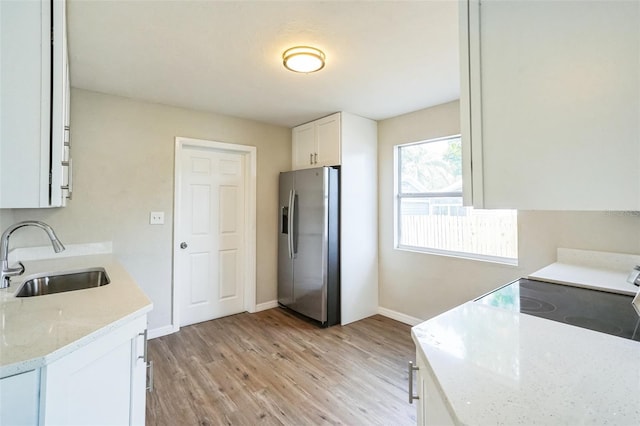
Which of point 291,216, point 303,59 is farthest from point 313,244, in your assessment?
point 303,59

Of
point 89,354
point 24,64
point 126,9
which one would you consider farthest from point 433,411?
point 126,9

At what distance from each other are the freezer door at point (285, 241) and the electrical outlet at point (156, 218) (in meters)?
1.36

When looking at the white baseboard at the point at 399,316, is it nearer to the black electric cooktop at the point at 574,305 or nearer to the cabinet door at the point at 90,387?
the black electric cooktop at the point at 574,305

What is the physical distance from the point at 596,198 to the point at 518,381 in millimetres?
467

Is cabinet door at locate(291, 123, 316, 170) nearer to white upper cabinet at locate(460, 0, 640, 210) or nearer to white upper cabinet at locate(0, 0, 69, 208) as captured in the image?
white upper cabinet at locate(0, 0, 69, 208)

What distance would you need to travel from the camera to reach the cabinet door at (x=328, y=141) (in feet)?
10.7

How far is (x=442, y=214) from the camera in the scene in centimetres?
307

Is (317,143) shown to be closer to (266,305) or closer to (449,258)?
(449,258)

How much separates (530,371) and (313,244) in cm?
261

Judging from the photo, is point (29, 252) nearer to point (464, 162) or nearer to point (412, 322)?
point (464, 162)

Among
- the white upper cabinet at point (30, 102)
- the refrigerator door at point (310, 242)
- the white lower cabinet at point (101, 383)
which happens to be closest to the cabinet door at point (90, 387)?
the white lower cabinet at point (101, 383)

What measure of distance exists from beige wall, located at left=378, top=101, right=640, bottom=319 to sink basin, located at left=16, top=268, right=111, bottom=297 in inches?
110

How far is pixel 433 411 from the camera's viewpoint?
837mm

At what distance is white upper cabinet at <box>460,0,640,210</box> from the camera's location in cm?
62
